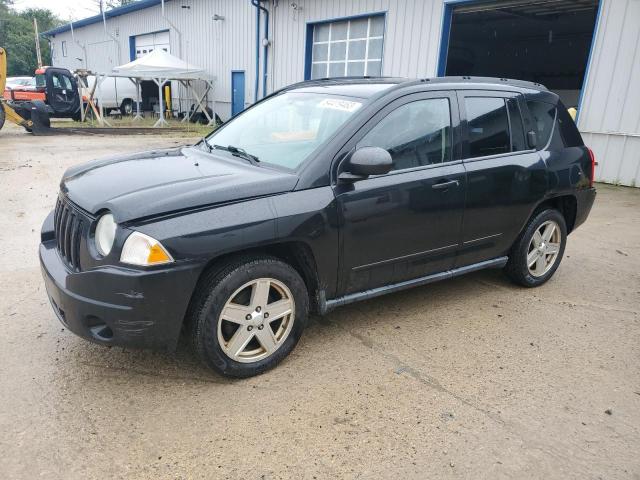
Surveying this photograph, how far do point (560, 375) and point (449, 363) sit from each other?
0.70m

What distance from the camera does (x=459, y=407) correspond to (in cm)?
287

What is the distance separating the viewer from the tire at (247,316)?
9.25 ft

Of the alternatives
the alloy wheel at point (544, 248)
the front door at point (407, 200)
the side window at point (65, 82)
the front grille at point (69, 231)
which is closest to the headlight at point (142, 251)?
the front grille at point (69, 231)

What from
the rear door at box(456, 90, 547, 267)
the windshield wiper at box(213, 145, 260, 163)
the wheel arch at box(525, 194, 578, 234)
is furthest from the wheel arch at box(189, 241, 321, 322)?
the wheel arch at box(525, 194, 578, 234)

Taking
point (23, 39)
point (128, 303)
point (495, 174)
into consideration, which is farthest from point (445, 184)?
point (23, 39)

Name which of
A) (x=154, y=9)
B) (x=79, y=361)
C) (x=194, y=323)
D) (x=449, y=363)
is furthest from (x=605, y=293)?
(x=154, y=9)

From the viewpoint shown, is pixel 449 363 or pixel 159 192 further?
pixel 449 363

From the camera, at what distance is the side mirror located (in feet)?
10.1

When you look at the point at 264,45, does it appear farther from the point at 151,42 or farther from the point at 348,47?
the point at 151,42

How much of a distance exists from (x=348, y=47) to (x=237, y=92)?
23.2ft

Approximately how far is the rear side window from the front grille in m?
4.02

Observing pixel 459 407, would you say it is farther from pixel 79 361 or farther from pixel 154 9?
pixel 154 9

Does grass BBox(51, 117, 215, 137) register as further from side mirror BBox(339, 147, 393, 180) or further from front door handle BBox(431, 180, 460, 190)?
side mirror BBox(339, 147, 393, 180)

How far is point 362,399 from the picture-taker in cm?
292
